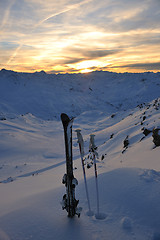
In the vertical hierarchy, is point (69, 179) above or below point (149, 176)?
above

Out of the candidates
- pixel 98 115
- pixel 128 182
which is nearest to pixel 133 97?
pixel 98 115

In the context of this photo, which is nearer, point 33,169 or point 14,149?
point 33,169

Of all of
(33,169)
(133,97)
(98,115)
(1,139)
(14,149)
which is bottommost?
(33,169)

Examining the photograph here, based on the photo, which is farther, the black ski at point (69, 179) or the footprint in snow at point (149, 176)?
the footprint in snow at point (149, 176)

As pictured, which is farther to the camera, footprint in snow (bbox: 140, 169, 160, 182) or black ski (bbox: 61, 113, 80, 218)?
footprint in snow (bbox: 140, 169, 160, 182)

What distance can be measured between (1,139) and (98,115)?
24.3 meters

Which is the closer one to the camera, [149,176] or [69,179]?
[69,179]

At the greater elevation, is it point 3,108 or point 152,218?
Result: point 3,108

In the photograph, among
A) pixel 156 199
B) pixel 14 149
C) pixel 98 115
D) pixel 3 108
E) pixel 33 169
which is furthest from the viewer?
pixel 3 108

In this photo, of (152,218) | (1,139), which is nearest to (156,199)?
(152,218)

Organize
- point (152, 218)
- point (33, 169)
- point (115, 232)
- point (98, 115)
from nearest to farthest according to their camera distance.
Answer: point (115, 232), point (152, 218), point (33, 169), point (98, 115)

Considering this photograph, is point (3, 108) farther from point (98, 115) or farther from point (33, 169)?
point (33, 169)

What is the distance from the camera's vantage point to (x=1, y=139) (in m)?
15.2

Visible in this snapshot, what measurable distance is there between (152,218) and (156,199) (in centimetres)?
43
